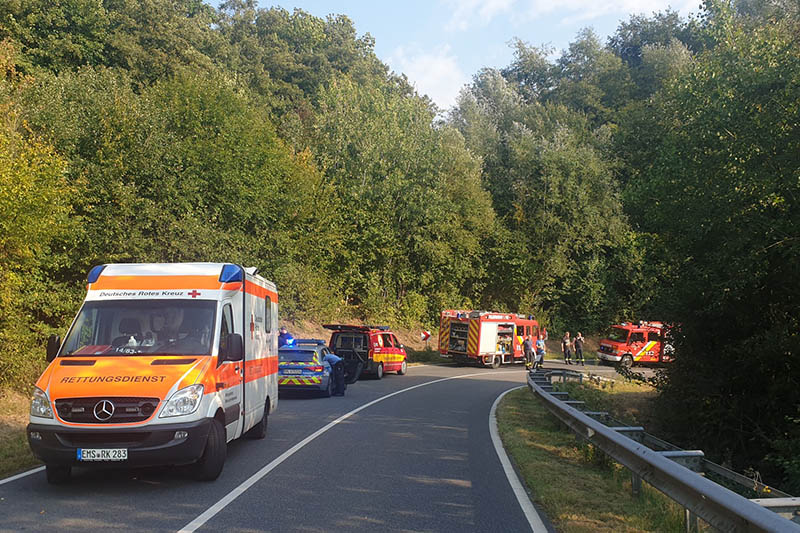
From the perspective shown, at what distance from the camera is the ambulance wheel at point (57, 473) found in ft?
26.1

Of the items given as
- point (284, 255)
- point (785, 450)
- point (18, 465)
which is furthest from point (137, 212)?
point (785, 450)

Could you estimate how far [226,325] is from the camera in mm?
9414

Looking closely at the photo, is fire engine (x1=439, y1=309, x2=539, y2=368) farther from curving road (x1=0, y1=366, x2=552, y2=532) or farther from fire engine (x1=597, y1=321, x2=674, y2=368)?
curving road (x1=0, y1=366, x2=552, y2=532)

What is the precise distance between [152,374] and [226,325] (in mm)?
1536

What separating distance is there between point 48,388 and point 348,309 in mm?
37151

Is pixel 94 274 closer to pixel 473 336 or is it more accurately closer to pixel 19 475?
pixel 19 475

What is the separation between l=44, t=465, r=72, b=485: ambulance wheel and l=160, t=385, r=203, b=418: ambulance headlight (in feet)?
4.27

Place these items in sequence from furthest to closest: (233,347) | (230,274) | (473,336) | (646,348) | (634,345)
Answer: (646,348) → (634,345) → (473,336) → (230,274) → (233,347)

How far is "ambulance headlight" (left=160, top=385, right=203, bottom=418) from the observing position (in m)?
7.82

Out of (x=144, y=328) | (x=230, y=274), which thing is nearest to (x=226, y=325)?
(x=230, y=274)

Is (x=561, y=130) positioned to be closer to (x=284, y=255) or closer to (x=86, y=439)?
(x=284, y=255)

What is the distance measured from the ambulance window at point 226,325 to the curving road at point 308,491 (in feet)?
5.34

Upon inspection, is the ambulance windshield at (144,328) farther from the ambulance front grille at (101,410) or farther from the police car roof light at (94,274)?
the ambulance front grille at (101,410)

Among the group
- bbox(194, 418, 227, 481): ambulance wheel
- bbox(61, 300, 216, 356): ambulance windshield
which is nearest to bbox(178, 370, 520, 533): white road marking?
bbox(194, 418, 227, 481): ambulance wheel
